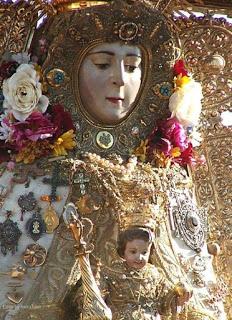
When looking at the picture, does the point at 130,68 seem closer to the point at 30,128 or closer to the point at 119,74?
the point at 119,74

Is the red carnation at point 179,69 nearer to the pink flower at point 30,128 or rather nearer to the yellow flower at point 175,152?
the yellow flower at point 175,152

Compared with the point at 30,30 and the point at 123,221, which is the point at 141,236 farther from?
the point at 30,30

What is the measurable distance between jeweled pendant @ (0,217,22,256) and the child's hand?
90 cm

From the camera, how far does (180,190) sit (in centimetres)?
926

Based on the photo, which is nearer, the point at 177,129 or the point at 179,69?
the point at 177,129

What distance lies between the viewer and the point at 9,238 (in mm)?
8688

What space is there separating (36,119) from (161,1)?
103 centimetres

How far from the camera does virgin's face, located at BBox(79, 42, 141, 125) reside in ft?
29.5

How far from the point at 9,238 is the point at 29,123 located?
0.66 m

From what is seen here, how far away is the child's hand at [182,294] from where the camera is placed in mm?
8586

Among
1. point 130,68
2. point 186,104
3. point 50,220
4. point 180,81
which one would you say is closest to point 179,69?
point 180,81

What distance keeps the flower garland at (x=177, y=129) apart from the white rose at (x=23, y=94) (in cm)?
66

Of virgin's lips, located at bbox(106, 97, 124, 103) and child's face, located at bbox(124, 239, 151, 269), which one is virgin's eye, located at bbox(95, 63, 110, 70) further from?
child's face, located at bbox(124, 239, 151, 269)

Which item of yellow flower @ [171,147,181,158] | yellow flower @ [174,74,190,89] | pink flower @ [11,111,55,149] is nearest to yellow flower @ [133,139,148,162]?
yellow flower @ [171,147,181,158]
